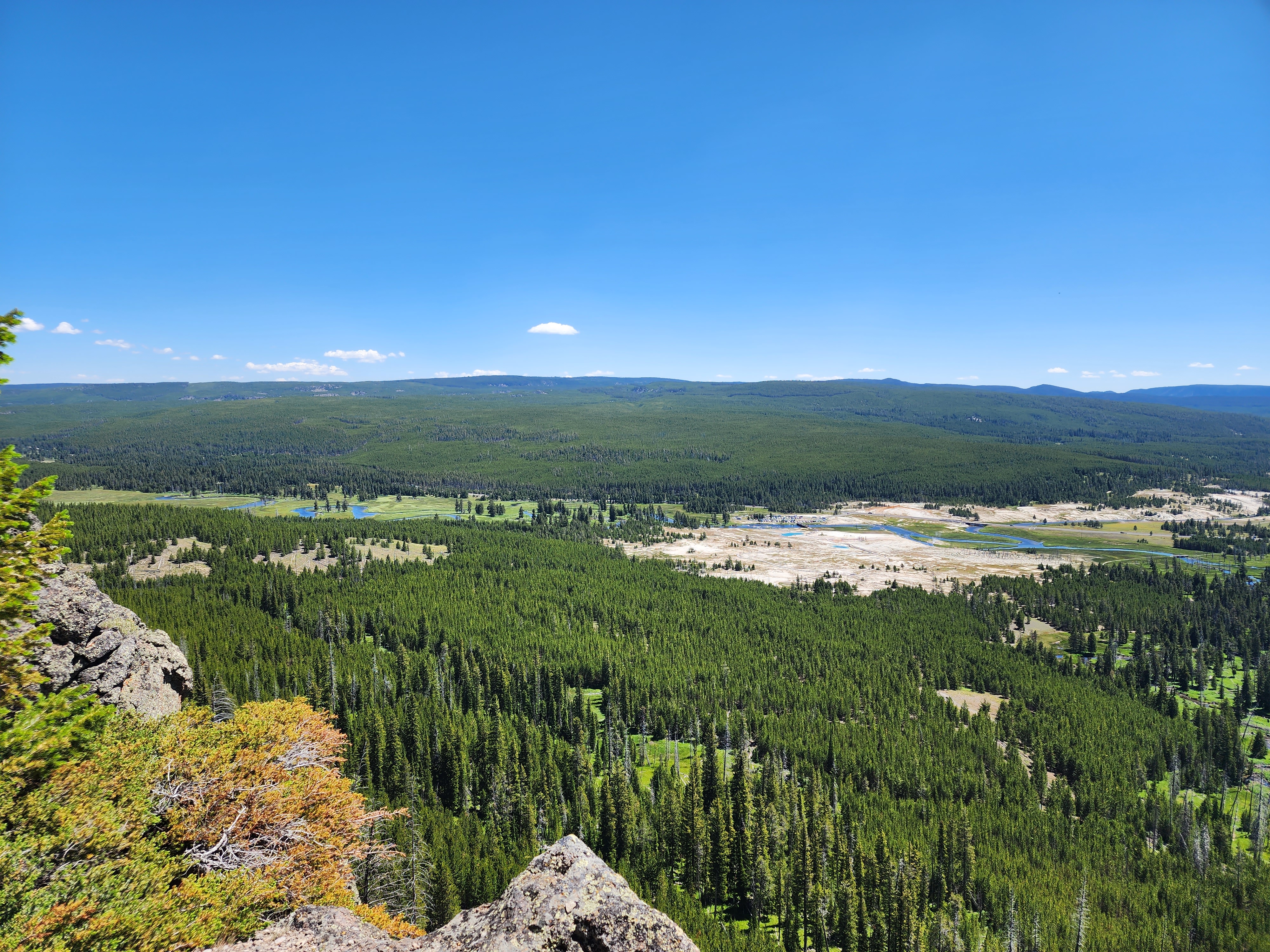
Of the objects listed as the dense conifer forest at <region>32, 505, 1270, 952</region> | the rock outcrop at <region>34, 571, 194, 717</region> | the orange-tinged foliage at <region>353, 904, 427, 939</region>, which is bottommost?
the dense conifer forest at <region>32, 505, 1270, 952</region>

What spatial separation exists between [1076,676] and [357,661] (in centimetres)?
13670

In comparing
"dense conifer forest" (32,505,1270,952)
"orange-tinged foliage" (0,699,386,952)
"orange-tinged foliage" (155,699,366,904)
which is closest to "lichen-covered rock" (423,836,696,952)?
"orange-tinged foliage" (0,699,386,952)

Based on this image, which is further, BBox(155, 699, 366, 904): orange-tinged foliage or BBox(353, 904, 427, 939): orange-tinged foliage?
BBox(353, 904, 427, 939): orange-tinged foliage

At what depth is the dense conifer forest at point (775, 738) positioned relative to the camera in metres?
59.4

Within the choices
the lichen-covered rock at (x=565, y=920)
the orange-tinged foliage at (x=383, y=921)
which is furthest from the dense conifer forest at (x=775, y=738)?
the lichen-covered rock at (x=565, y=920)

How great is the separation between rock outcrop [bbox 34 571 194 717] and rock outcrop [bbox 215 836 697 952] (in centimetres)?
1843

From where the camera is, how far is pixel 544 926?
1147cm

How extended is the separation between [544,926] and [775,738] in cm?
8487

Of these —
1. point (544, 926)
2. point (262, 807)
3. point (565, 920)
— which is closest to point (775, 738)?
point (262, 807)

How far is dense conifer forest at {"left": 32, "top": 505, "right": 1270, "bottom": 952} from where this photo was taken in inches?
2340

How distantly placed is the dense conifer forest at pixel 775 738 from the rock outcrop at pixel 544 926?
89.2 feet

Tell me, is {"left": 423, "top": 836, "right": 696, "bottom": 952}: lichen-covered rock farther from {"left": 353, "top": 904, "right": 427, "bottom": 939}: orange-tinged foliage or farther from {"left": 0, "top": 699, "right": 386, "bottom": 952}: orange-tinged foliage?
{"left": 353, "top": 904, "right": 427, "bottom": 939}: orange-tinged foliage

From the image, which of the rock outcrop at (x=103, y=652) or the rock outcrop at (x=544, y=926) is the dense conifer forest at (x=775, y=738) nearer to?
the rock outcrop at (x=103, y=652)

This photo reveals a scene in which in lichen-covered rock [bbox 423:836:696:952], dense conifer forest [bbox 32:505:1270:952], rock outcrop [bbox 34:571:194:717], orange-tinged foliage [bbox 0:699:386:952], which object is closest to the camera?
lichen-covered rock [bbox 423:836:696:952]
